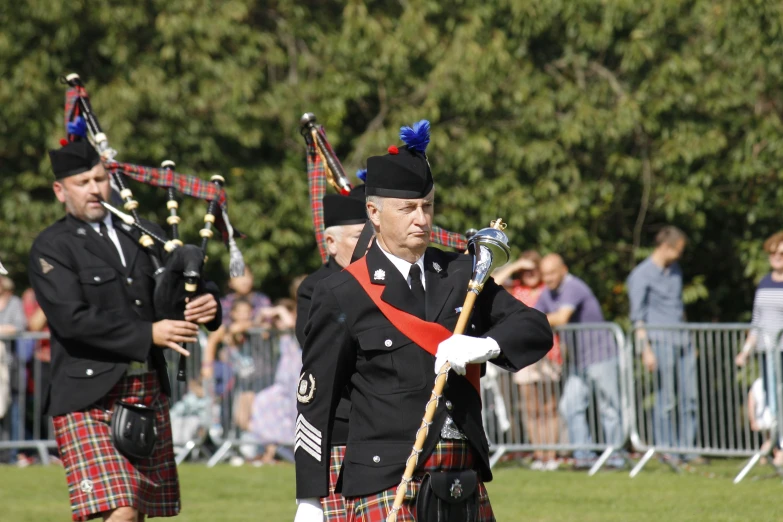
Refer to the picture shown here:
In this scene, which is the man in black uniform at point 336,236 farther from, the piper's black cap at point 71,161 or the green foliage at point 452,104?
the green foliage at point 452,104

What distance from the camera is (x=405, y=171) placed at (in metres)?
3.94

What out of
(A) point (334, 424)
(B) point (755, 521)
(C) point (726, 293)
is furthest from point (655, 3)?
(A) point (334, 424)

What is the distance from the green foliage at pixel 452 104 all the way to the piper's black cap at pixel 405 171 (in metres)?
7.95

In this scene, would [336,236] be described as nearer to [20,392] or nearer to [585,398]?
[585,398]

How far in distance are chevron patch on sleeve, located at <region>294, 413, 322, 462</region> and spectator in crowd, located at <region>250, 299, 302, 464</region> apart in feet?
20.5

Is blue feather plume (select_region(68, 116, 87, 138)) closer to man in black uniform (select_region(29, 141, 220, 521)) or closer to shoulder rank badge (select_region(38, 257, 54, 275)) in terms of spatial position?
man in black uniform (select_region(29, 141, 220, 521))

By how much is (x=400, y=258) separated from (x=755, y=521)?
12.0 ft

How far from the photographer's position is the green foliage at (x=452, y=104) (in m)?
11.8

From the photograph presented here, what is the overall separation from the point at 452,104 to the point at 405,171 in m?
8.34

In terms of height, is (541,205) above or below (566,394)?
above

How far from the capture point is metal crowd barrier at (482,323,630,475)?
372 inches

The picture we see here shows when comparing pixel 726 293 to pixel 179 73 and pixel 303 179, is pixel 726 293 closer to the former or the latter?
pixel 303 179

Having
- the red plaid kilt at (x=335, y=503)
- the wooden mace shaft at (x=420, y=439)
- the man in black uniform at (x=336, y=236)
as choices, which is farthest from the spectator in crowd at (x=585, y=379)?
the wooden mace shaft at (x=420, y=439)

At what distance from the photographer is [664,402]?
30.4 feet
